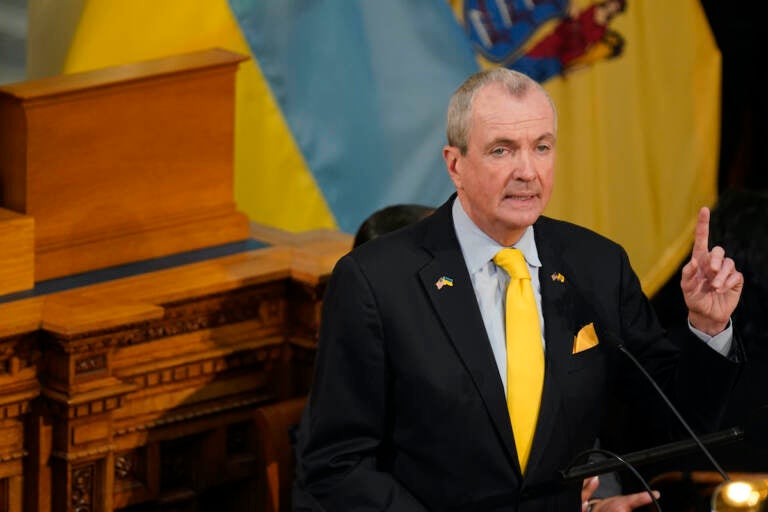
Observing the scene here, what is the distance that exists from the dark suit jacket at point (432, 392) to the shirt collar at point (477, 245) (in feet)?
0.06

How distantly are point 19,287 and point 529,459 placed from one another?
59.6 inches

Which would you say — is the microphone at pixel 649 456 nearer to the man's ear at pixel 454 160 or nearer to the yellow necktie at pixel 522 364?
the yellow necktie at pixel 522 364

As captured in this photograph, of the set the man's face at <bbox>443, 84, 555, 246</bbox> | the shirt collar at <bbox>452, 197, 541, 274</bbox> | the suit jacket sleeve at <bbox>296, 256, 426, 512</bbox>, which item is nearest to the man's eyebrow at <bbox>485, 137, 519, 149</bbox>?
the man's face at <bbox>443, 84, 555, 246</bbox>

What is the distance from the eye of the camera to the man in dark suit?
256 cm

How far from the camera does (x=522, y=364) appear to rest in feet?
8.57

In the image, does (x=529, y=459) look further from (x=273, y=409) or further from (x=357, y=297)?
(x=273, y=409)

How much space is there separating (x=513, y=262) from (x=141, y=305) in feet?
3.81

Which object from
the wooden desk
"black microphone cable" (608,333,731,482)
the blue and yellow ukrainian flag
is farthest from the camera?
Result: the blue and yellow ukrainian flag

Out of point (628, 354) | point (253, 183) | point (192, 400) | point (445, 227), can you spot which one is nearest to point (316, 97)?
point (253, 183)

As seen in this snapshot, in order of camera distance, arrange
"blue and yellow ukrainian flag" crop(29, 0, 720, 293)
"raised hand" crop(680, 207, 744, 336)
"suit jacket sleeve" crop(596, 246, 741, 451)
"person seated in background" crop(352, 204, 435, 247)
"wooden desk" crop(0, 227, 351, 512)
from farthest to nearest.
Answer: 1. "blue and yellow ukrainian flag" crop(29, 0, 720, 293)
2. "person seated in background" crop(352, 204, 435, 247)
3. "wooden desk" crop(0, 227, 351, 512)
4. "suit jacket sleeve" crop(596, 246, 741, 451)
5. "raised hand" crop(680, 207, 744, 336)

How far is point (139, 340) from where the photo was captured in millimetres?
3635

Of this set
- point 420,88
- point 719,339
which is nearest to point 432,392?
point 719,339

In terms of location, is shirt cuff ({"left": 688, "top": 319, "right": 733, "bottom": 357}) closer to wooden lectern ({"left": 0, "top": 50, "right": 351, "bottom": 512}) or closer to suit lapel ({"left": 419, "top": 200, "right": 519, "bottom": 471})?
suit lapel ({"left": 419, "top": 200, "right": 519, "bottom": 471})

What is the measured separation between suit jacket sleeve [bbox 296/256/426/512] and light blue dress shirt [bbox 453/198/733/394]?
0.19 metres
